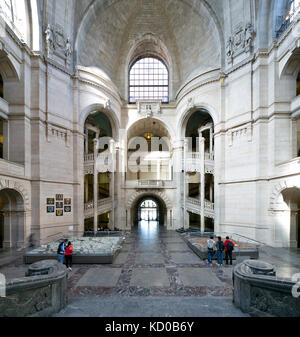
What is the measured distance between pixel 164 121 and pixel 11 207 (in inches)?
685

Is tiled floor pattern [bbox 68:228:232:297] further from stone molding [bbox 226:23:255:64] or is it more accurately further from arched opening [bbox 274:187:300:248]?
stone molding [bbox 226:23:255:64]

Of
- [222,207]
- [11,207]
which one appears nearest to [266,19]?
[222,207]

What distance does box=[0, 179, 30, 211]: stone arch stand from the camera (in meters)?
12.9

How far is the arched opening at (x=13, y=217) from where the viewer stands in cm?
1460

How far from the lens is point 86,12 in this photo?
19.8m

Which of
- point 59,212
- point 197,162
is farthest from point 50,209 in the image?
point 197,162

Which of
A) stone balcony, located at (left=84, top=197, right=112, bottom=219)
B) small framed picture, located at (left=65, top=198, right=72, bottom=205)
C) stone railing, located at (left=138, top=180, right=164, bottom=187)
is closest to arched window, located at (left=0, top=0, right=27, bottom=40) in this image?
small framed picture, located at (left=65, top=198, right=72, bottom=205)

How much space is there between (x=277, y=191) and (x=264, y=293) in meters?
10.9

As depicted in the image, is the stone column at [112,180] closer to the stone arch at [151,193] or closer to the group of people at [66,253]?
the stone arch at [151,193]

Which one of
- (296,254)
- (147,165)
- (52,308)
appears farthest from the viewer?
(147,165)

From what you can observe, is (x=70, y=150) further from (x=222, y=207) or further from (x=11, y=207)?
(x=222, y=207)

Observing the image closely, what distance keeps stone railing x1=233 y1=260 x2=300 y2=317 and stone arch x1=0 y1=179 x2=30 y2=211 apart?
527 inches

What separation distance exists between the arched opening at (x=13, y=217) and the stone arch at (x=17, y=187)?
24 cm

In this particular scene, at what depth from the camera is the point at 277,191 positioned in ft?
47.5
